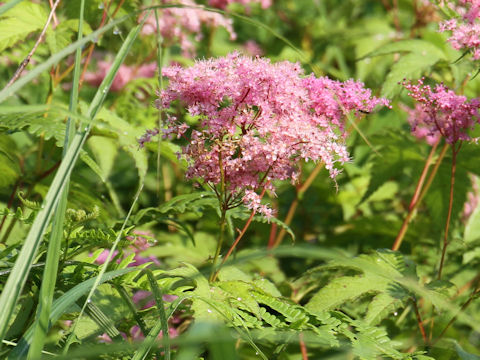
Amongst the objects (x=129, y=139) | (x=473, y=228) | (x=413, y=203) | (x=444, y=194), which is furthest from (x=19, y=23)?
(x=473, y=228)

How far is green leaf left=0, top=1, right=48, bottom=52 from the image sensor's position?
243cm

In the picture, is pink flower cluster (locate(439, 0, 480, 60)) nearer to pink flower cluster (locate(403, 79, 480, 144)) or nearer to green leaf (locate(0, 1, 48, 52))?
pink flower cluster (locate(403, 79, 480, 144))

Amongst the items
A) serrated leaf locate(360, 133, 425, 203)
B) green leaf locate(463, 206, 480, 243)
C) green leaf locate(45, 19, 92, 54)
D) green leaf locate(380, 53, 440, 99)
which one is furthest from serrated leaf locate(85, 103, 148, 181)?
green leaf locate(463, 206, 480, 243)

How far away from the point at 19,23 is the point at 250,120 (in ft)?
4.21

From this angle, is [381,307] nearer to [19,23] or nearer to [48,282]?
[48,282]

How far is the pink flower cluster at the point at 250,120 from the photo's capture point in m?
1.65

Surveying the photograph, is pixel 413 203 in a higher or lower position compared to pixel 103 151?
lower

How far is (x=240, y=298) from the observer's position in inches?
67.6

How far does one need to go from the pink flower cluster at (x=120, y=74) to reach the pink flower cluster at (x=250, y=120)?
2.02 meters

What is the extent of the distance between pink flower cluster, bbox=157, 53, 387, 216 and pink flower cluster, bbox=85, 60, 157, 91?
→ 6.63 feet

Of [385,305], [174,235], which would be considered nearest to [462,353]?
[385,305]

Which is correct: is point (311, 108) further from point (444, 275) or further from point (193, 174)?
point (444, 275)

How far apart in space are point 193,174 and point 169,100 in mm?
207

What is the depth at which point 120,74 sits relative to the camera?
12.2 feet
